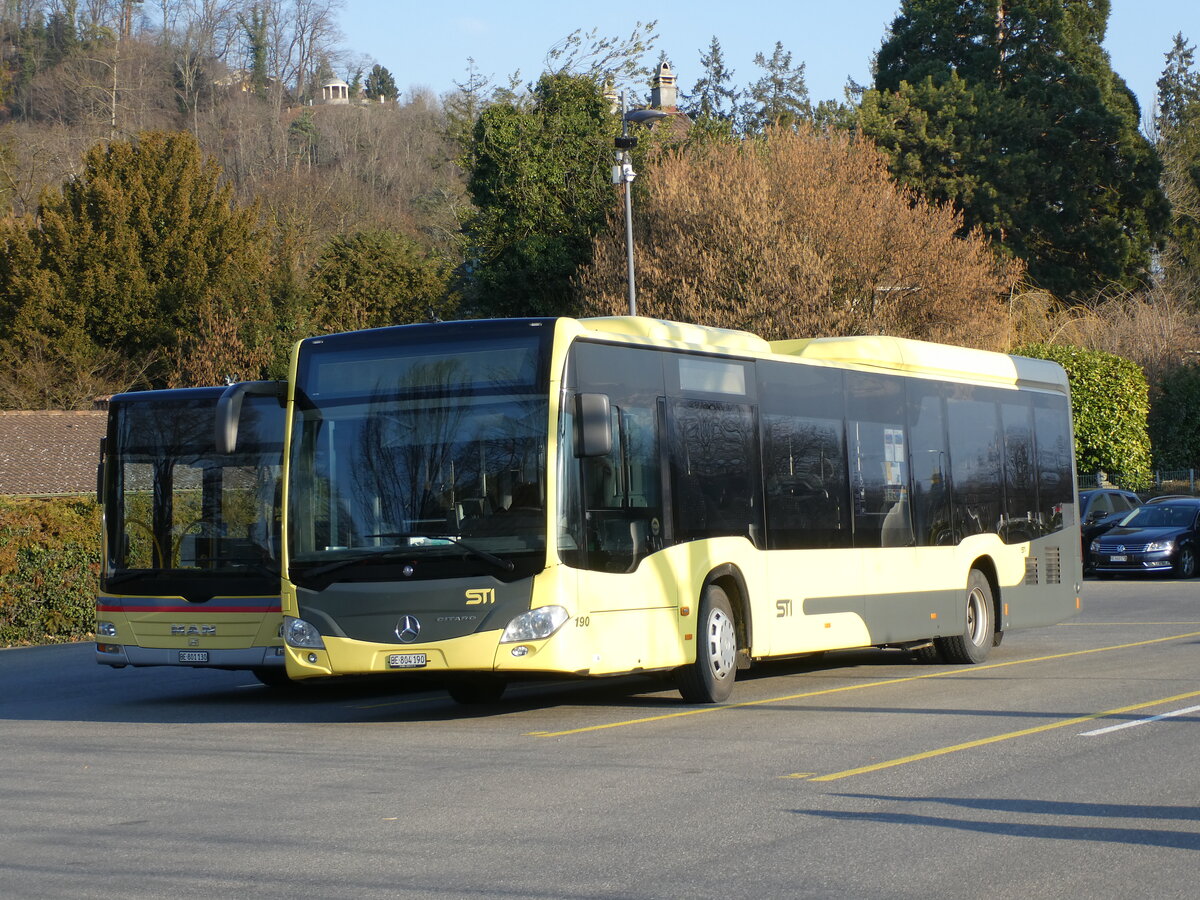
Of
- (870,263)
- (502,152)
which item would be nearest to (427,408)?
(870,263)

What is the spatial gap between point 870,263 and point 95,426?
88.8 feet

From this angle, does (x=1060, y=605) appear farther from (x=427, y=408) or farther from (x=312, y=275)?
(x=312, y=275)

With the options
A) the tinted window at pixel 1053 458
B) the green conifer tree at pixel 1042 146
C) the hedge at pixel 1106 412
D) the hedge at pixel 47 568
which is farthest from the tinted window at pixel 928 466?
the green conifer tree at pixel 1042 146

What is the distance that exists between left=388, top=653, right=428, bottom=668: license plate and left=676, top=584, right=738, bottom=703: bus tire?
7.72ft

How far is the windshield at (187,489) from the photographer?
14.8m

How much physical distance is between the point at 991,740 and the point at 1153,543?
22767 mm

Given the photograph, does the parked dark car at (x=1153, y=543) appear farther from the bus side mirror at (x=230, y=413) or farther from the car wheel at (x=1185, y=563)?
the bus side mirror at (x=230, y=413)

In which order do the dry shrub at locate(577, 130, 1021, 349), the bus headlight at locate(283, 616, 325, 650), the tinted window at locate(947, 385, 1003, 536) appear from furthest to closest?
the dry shrub at locate(577, 130, 1021, 349) < the tinted window at locate(947, 385, 1003, 536) < the bus headlight at locate(283, 616, 325, 650)

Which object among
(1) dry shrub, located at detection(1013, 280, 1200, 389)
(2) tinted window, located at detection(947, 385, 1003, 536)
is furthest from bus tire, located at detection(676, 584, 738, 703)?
(1) dry shrub, located at detection(1013, 280, 1200, 389)

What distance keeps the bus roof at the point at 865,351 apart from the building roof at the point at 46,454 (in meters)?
35.7

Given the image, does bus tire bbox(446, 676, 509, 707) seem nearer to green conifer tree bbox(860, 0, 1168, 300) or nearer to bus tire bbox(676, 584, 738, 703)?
bus tire bbox(676, 584, 738, 703)

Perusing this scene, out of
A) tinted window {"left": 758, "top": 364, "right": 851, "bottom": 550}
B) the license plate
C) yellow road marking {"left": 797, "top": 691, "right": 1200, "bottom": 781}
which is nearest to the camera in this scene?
yellow road marking {"left": 797, "top": 691, "right": 1200, "bottom": 781}

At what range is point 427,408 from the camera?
480 inches

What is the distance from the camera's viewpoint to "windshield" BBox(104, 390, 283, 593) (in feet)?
48.5
